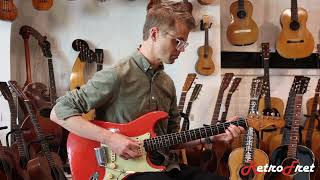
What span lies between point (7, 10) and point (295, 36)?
2.95 meters

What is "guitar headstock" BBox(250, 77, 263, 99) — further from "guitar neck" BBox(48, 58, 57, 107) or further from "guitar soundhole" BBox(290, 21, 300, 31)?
"guitar neck" BBox(48, 58, 57, 107)

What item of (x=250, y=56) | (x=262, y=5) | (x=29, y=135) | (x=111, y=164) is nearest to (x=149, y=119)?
(x=111, y=164)

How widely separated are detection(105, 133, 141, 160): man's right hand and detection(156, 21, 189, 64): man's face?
46 centimetres

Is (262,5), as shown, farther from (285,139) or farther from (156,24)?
(156,24)

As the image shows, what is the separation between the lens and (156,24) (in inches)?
79.2

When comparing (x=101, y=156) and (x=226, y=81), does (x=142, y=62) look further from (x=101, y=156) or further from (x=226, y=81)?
(x=226, y=81)

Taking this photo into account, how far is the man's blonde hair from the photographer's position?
1.99 meters

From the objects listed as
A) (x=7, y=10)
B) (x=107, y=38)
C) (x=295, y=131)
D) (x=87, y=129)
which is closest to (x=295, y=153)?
(x=295, y=131)

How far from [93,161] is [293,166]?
77.9 inches

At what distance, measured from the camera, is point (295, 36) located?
171 inches

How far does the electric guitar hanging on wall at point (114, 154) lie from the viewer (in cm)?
198

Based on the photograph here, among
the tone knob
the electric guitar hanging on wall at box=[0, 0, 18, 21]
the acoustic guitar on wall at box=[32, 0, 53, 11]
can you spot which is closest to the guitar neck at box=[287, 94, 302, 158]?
the tone knob

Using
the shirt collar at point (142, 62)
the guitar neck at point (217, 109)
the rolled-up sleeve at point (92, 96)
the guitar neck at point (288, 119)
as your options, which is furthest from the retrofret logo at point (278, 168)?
Answer: the rolled-up sleeve at point (92, 96)

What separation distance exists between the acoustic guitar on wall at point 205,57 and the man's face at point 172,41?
91.7 inches
